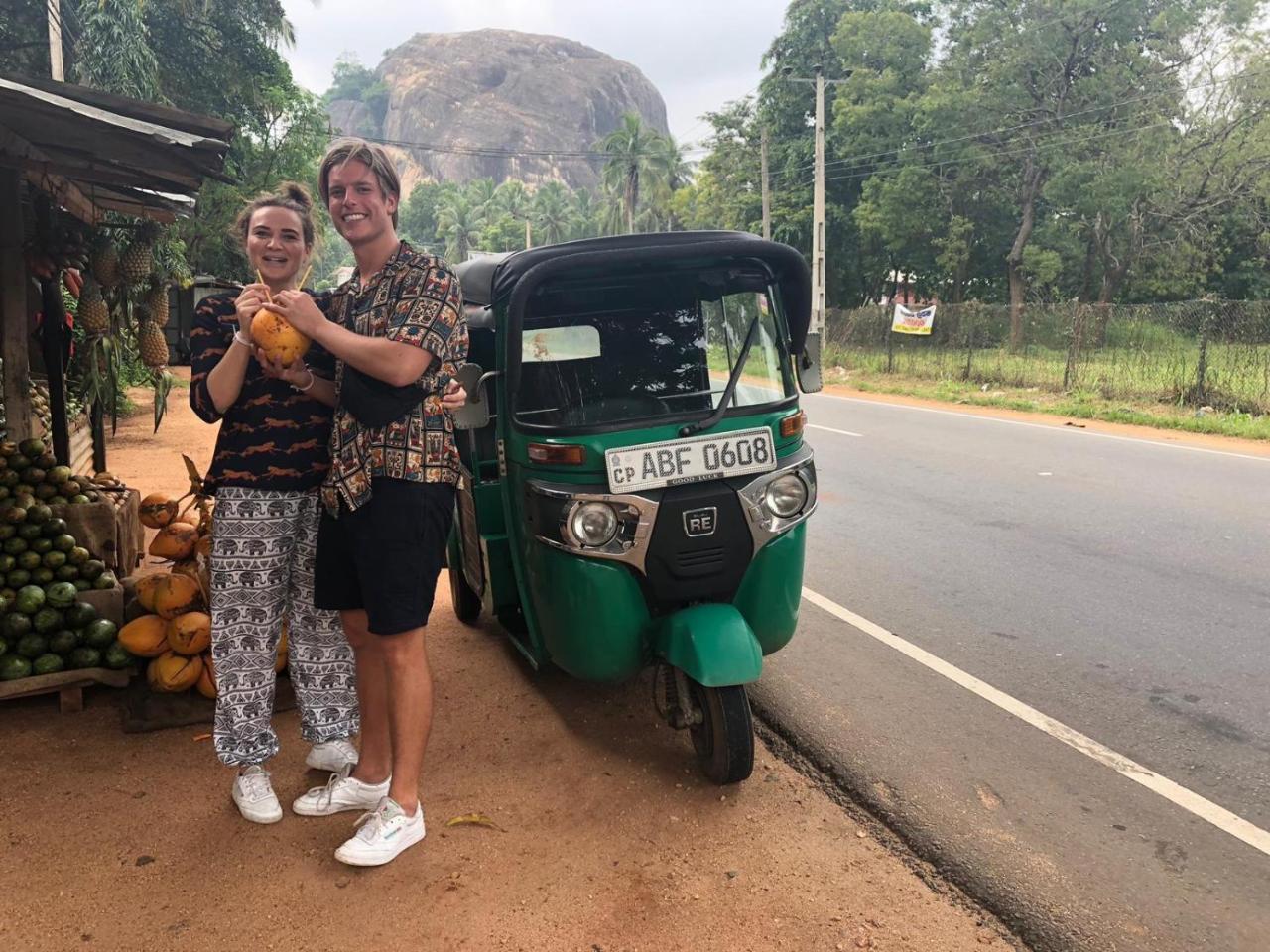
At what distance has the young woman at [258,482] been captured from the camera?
2.73 m

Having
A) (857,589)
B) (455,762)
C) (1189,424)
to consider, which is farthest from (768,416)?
(1189,424)

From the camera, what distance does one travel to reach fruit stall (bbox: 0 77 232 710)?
11.6 ft

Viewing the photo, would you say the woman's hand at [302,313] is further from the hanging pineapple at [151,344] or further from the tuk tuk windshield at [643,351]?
the hanging pineapple at [151,344]

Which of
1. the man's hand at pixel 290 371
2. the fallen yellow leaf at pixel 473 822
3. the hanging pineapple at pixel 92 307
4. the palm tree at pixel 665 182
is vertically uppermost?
the palm tree at pixel 665 182

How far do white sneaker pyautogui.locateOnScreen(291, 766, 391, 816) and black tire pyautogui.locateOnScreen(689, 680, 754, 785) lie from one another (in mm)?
1107

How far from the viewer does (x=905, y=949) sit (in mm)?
2391

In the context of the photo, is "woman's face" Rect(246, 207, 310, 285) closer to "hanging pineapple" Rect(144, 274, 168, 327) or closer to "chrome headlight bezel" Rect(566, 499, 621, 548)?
"chrome headlight bezel" Rect(566, 499, 621, 548)

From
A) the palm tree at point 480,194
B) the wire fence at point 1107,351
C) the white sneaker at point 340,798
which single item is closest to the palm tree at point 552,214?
the palm tree at point 480,194

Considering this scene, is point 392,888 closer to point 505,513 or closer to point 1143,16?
point 505,513

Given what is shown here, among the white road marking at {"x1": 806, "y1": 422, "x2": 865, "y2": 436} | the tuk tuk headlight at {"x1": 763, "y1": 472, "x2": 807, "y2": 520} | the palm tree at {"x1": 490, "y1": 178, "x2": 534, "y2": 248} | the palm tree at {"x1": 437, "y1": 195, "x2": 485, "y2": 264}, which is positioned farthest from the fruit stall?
the palm tree at {"x1": 437, "y1": 195, "x2": 485, "y2": 264}

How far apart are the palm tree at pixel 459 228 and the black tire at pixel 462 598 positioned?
2892 inches

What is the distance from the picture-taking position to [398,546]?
2.60 m

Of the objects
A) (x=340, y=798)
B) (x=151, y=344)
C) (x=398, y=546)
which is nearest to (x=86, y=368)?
(x=151, y=344)

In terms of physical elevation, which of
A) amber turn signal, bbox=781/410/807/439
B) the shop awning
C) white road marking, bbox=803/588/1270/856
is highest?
the shop awning
